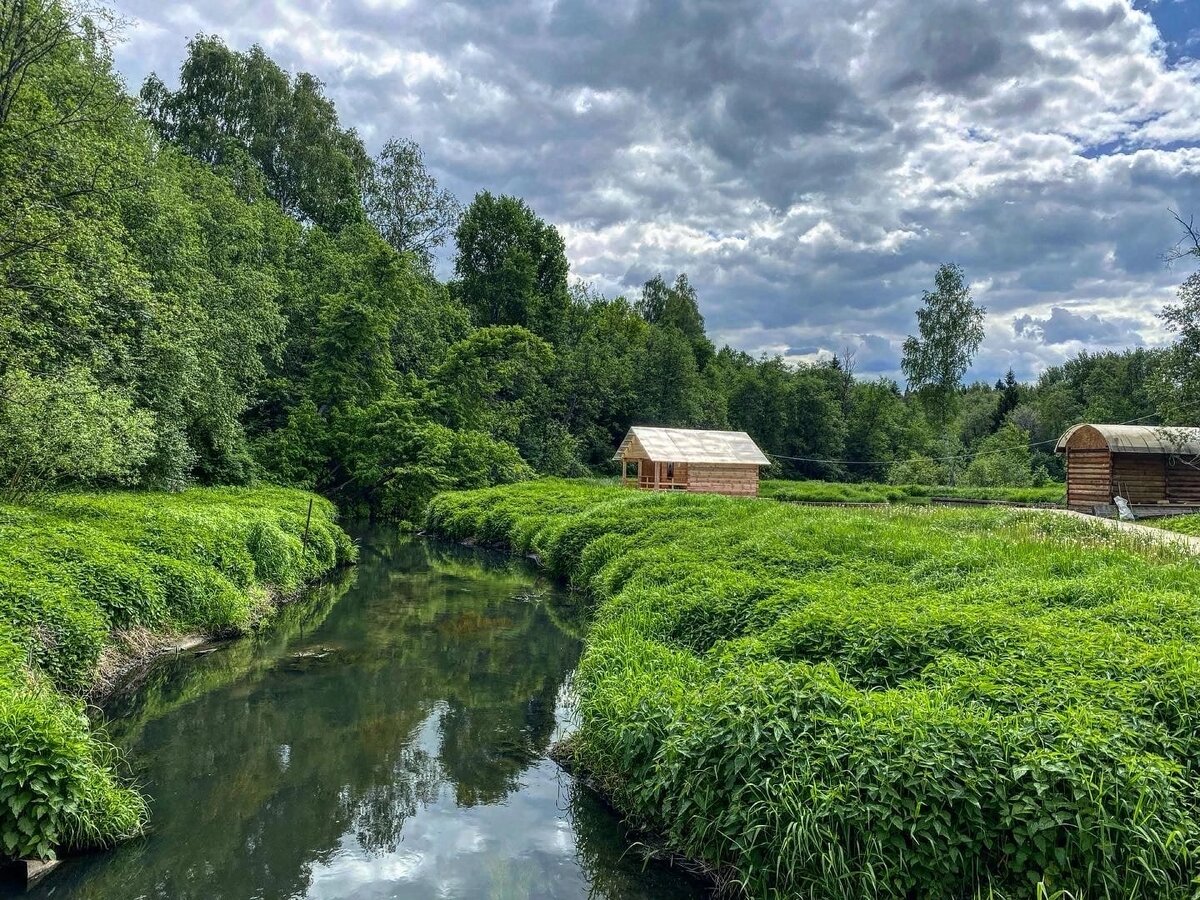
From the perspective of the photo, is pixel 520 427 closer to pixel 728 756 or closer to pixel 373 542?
pixel 373 542

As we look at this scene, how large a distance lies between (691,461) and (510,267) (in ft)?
103

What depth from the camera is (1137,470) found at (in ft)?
101

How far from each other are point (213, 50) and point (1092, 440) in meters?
55.5

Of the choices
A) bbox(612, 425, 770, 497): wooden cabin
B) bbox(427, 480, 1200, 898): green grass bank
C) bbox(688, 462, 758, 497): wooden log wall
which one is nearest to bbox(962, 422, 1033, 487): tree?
bbox(612, 425, 770, 497): wooden cabin

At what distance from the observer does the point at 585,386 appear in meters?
60.5

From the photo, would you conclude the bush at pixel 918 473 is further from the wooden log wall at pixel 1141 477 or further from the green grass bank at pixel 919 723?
the green grass bank at pixel 919 723

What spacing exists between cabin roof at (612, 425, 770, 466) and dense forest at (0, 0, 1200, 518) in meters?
7.95

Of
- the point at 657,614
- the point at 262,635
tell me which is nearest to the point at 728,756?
the point at 657,614

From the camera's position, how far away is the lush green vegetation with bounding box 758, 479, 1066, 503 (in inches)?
1610

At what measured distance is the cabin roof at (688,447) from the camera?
131 feet

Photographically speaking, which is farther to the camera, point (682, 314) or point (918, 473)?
point (682, 314)

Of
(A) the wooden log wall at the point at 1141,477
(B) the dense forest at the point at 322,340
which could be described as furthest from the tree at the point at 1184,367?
(A) the wooden log wall at the point at 1141,477

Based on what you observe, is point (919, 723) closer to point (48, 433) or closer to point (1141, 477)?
point (48, 433)

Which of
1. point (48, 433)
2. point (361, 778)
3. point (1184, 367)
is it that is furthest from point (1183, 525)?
point (48, 433)
